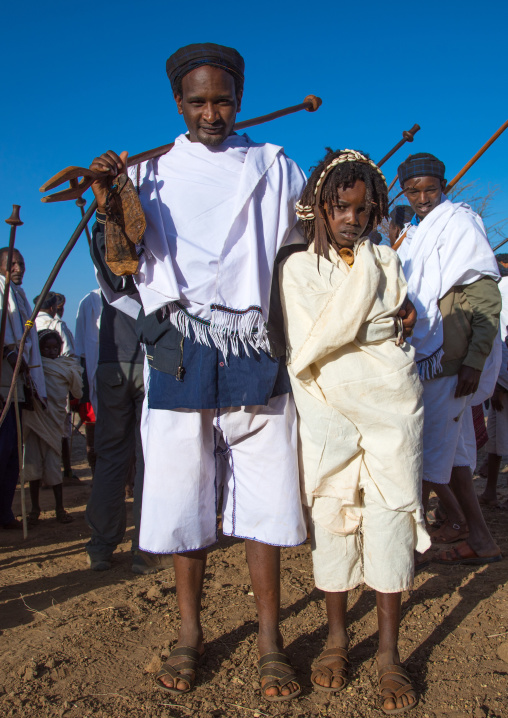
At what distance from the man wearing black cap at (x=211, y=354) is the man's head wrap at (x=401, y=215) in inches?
101

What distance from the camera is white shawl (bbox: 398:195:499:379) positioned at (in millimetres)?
3172

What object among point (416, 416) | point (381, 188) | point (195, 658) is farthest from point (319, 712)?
point (381, 188)

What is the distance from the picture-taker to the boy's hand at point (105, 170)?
6.90 feet

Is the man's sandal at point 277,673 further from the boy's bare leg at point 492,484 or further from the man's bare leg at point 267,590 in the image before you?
the boy's bare leg at point 492,484

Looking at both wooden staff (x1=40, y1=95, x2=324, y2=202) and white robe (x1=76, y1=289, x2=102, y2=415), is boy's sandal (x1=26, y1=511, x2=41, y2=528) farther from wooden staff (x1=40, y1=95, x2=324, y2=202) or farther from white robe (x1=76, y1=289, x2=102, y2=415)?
wooden staff (x1=40, y1=95, x2=324, y2=202)

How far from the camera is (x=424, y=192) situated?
3668 mm

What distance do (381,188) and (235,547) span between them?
245cm

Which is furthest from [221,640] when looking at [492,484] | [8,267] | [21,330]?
[492,484]

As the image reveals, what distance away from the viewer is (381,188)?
7.57 ft

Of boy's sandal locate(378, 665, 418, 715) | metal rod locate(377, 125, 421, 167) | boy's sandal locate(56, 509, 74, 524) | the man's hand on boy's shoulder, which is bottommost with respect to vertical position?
boy's sandal locate(56, 509, 74, 524)

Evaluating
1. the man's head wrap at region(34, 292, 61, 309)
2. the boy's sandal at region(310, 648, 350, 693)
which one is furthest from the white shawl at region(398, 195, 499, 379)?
the man's head wrap at region(34, 292, 61, 309)

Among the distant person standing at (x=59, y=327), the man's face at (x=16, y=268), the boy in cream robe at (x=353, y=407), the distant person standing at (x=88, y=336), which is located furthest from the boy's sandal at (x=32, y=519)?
the boy in cream robe at (x=353, y=407)

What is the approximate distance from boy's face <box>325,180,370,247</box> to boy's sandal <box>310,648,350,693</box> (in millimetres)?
1555

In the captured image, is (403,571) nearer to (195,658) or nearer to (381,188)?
(195,658)
